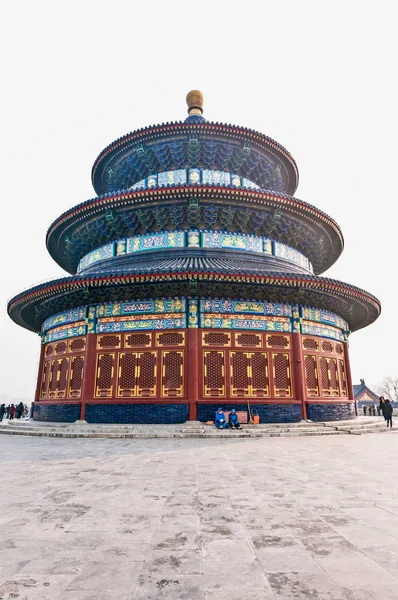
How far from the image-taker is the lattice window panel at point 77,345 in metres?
15.9

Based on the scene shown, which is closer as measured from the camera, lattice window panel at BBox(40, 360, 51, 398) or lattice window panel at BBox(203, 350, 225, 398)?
lattice window panel at BBox(203, 350, 225, 398)

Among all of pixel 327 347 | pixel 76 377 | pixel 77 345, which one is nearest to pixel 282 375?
pixel 327 347

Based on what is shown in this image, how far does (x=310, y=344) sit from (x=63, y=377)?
11192mm

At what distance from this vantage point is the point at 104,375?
1507 centimetres

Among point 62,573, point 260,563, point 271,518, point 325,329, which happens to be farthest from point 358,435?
point 62,573

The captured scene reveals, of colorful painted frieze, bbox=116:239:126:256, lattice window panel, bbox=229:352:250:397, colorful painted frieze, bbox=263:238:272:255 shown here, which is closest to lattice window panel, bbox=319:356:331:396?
lattice window panel, bbox=229:352:250:397

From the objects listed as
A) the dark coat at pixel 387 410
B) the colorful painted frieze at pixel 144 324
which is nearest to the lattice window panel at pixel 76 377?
the colorful painted frieze at pixel 144 324

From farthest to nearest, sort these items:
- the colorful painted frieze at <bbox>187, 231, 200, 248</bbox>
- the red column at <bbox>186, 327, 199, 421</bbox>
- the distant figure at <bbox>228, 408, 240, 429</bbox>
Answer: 1. the colorful painted frieze at <bbox>187, 231, 200, 248</bbox>
2. the red column at <bbox>186, 327, 199, 421</bbox>
3. the distant figure at <bbox>228, 408, 240, 429</bbox>

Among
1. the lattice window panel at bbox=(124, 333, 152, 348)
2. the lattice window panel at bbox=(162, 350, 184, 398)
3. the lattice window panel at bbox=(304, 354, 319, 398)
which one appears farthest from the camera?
the lattice window panel at bbox=(304, 354, 319, 398)

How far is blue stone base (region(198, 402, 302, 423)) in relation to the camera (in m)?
13.9

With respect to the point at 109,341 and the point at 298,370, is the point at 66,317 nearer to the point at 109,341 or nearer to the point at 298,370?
the point at 109,341

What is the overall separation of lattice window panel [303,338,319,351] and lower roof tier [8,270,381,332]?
5.28 feet

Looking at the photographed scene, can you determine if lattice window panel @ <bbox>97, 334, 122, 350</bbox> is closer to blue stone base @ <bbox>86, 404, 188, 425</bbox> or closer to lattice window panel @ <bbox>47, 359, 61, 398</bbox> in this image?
blue stone base @ <bbox>86, 404, 188, 425</bbox>

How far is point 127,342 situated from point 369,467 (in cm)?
1031
